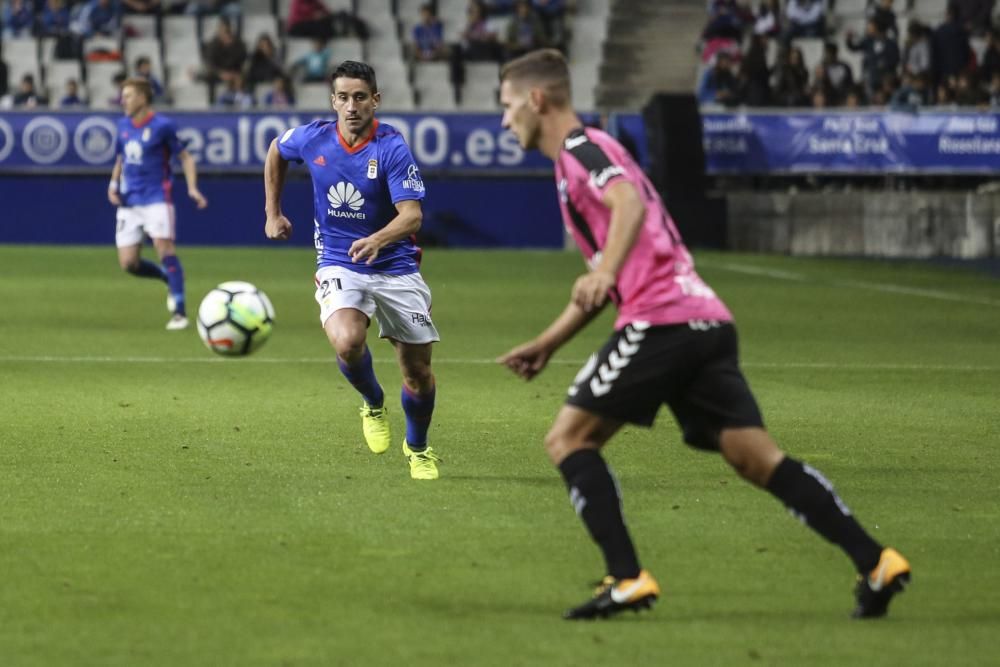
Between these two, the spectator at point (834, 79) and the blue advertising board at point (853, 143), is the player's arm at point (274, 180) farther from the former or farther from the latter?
the spectator at point (834, 79)

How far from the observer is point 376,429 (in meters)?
8.97

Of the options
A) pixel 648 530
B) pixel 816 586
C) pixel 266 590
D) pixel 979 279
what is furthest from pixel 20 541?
pixel 979 279

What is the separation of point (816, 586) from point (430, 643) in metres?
1.51

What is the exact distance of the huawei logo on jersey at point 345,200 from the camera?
8.59 metres

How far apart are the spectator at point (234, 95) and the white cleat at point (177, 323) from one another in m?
11.7

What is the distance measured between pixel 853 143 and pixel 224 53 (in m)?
9.91

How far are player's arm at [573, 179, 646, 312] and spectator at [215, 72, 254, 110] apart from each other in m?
22.7

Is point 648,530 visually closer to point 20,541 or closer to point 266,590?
point 266,590

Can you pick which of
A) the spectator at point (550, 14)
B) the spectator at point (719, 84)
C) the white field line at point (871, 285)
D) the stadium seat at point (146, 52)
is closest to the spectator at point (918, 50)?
the spectator at point (719, 84)

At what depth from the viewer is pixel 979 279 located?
2242 centimetres

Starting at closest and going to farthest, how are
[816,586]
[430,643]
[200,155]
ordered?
[430,643]
[816,586]
[200,155]

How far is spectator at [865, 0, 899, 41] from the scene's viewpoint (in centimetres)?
2788

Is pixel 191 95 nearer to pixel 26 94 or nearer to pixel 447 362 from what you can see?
pixel 26 94

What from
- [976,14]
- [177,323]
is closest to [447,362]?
[177,323]
